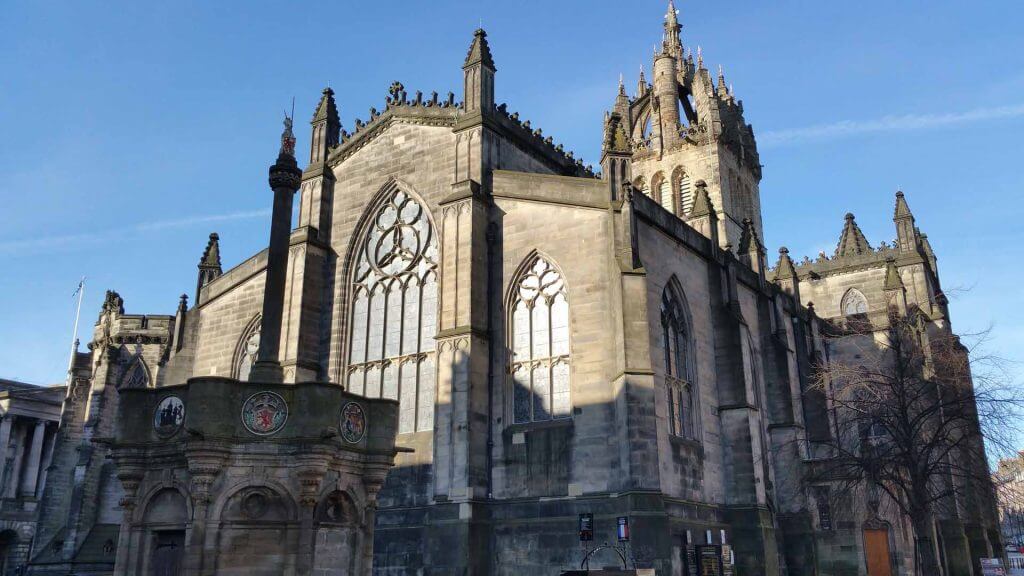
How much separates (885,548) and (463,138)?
70.3 ft

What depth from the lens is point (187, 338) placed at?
97.5 feet

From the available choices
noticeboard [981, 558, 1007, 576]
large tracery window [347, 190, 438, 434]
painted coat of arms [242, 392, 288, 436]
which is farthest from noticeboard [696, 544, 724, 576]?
painted coat of arms [242, 392, 288, 436]

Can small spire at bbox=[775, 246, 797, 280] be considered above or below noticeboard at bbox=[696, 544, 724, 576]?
above

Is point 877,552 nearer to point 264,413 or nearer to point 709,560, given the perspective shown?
point 709,560

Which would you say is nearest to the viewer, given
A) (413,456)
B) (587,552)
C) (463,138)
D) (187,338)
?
(587,552)

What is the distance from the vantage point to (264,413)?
13.6 m

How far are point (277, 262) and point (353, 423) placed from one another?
12.2 ft

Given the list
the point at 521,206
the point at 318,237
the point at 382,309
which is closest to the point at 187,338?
the point at 318,237

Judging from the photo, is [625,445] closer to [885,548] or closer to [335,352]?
[335,352]

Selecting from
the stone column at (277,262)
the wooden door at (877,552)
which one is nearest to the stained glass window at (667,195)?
the wooden door at (877,552)

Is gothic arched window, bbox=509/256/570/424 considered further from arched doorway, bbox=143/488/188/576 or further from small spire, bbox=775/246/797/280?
small spire, bbox=775/246/797/280

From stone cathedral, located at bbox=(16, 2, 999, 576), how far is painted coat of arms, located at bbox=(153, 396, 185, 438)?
1.6 inches

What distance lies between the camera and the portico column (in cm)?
5138

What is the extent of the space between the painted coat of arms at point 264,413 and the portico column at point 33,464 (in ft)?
153
